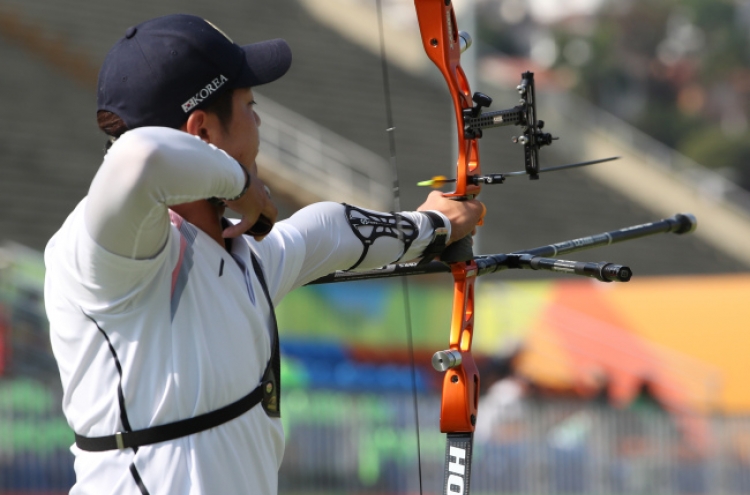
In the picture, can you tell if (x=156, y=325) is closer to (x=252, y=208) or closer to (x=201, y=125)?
(x=252, y=208)

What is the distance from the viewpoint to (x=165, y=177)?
1.89m

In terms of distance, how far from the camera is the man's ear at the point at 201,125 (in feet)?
7.23

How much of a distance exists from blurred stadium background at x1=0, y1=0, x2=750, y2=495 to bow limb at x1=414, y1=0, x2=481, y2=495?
405cm

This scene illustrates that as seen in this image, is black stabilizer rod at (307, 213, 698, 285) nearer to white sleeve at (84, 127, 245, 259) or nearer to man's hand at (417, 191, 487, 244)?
man's hand at (417, 191, 487, 244)

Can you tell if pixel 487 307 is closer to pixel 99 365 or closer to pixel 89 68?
pixel 89 68

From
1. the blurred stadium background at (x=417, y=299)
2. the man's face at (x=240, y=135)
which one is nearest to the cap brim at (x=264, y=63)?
the man's face at (x=240, y=135)

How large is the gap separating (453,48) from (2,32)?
14.4 metres

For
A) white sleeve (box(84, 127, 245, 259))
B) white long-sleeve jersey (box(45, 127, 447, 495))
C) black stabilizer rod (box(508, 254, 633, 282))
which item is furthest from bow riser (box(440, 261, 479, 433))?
white sleeve (box(84, 127, 245, 259))

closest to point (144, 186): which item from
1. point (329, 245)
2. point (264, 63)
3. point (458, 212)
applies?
point (264, 63)

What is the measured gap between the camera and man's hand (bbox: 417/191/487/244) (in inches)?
111

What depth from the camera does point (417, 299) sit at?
1208 centimetres

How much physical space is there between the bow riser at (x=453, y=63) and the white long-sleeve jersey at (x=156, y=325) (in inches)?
32.9

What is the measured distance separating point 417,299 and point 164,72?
9.99m

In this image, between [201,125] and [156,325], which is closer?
[156,325]
